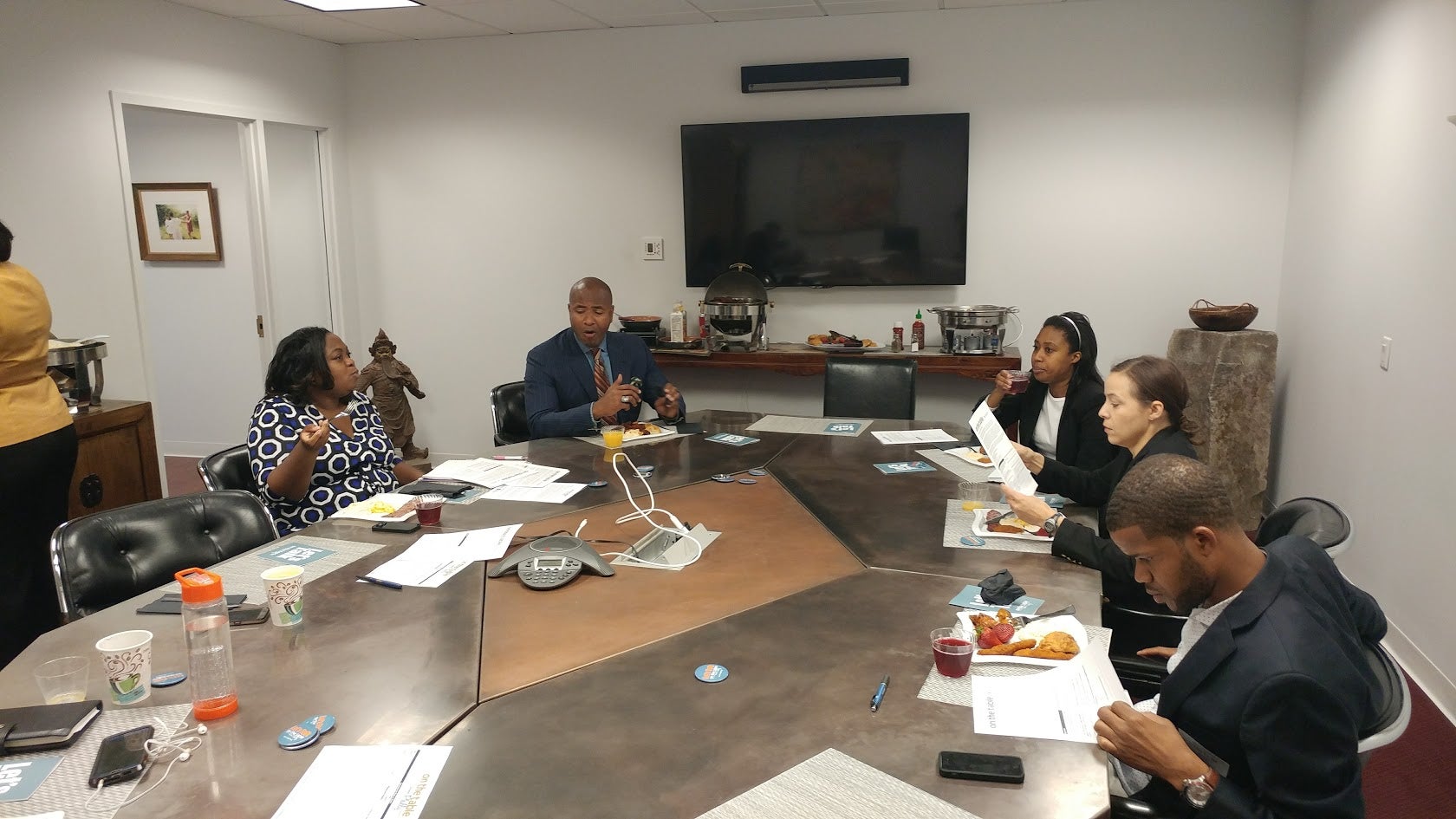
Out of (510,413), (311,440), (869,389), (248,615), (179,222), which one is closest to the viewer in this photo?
(248,615)

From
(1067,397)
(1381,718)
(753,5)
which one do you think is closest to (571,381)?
(1067,397)

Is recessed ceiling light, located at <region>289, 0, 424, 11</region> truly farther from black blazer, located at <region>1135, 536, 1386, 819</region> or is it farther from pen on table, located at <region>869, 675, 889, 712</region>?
black blazer, located at <region>1135, 536, 1386, 819</region>

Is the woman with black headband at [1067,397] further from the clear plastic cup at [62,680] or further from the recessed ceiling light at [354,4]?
the recessed ceiling light at [354,4]

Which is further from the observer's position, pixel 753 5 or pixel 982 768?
pixel 753 5

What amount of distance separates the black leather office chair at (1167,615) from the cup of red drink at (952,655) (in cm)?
51

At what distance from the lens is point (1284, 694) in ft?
4.41

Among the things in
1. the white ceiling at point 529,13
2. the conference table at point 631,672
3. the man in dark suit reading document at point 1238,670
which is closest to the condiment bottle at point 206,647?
the conference table at point 631,672

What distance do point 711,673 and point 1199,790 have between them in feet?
2.62

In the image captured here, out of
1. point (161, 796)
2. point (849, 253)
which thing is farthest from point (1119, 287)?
point (161, 796)

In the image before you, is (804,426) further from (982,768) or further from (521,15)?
(521,15)

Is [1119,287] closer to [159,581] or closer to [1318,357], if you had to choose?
[1318,357]

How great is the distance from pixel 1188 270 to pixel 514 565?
430 cm

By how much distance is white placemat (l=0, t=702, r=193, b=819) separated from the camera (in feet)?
4.34

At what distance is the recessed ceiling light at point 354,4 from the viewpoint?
4859mm
